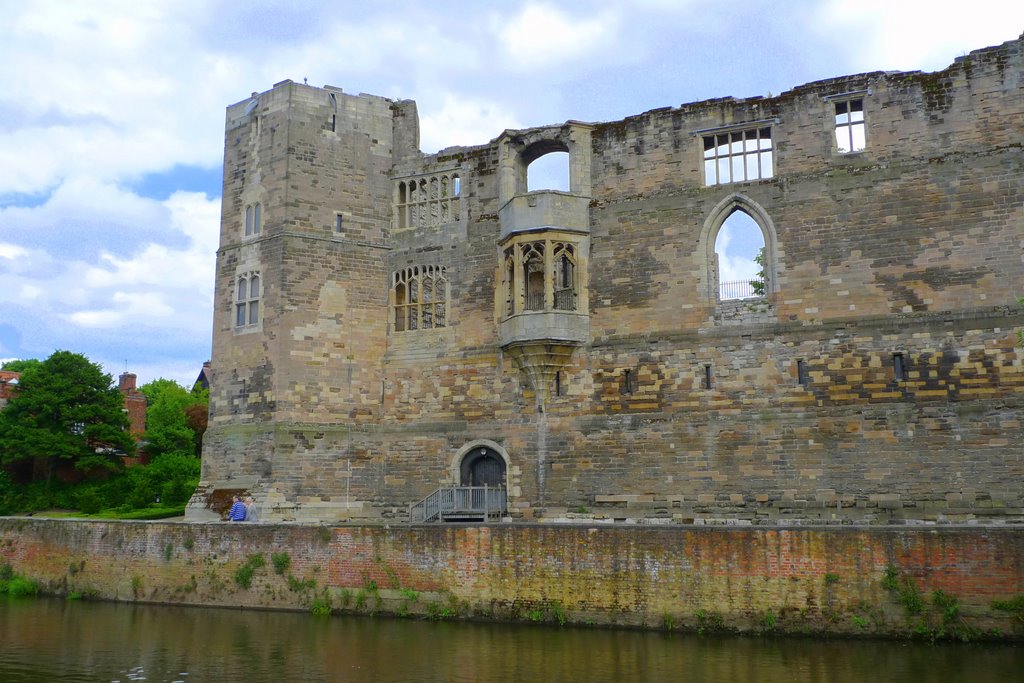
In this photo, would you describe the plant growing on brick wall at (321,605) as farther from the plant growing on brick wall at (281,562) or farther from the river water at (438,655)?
the plant growing on brick wall at (281,562)

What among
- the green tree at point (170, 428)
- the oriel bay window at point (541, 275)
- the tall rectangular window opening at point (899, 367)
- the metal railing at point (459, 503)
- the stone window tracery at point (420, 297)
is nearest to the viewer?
the tall rectangular window opening at point (899, 367)

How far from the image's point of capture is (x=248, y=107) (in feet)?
89.0

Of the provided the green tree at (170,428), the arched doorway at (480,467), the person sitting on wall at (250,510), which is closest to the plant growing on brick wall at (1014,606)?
the arched doorway at (480,467)

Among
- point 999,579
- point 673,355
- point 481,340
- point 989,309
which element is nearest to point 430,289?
point 481,340

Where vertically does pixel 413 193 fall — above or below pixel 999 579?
above

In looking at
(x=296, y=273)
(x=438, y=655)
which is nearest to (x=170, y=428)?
(x=296, y=273)

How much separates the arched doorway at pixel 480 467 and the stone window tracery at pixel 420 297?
3.84 metres

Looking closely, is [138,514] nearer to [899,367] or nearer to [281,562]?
[281,562]

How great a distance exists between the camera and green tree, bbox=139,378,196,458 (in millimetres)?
39281

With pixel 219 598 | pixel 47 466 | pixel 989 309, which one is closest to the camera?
pixel 219 598

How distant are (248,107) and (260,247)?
4.47m

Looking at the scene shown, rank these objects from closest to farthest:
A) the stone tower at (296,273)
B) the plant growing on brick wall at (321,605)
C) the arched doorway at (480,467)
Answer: the plant growing on brick wall at (321,605) < the arched doorway at (480,467) < the stone tower at (296,273)

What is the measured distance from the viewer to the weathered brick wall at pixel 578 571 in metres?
14.6

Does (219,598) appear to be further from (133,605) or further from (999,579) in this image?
(999,579)
